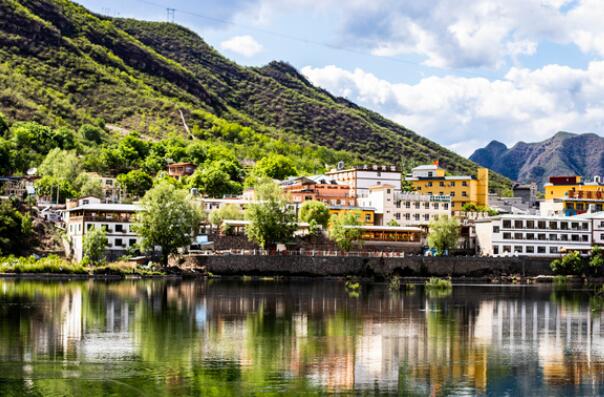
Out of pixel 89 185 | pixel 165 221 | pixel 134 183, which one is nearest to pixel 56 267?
pixel 165 221

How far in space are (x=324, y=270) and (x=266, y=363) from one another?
5912 centimetres

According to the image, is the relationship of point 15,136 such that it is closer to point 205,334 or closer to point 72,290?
point 72,290

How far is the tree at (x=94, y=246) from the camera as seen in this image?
8781 cm

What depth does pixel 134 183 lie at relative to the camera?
12900 centimetres

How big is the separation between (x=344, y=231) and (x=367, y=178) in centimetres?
3586

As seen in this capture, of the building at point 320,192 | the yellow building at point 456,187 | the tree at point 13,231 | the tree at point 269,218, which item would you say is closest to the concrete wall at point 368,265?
the tree at point 269,218

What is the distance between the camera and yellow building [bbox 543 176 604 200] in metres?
137

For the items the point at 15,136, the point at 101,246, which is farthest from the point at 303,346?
the point at 15,136

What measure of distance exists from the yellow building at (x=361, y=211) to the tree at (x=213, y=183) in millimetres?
21145

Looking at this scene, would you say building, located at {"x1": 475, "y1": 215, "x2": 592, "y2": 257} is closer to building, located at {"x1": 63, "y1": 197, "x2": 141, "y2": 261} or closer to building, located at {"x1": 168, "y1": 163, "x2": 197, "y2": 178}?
building, located at {"x1": 63, "y1": 197, "x2": 141, "y2": 261}

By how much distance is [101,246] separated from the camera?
8856cm

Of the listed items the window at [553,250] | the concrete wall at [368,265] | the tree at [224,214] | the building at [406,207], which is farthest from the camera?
the building at [406,207]

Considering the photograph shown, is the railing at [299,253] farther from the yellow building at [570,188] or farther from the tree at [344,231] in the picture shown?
the yellow building at [570,188]

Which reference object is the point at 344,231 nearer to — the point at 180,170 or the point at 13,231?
the point at 13,231
